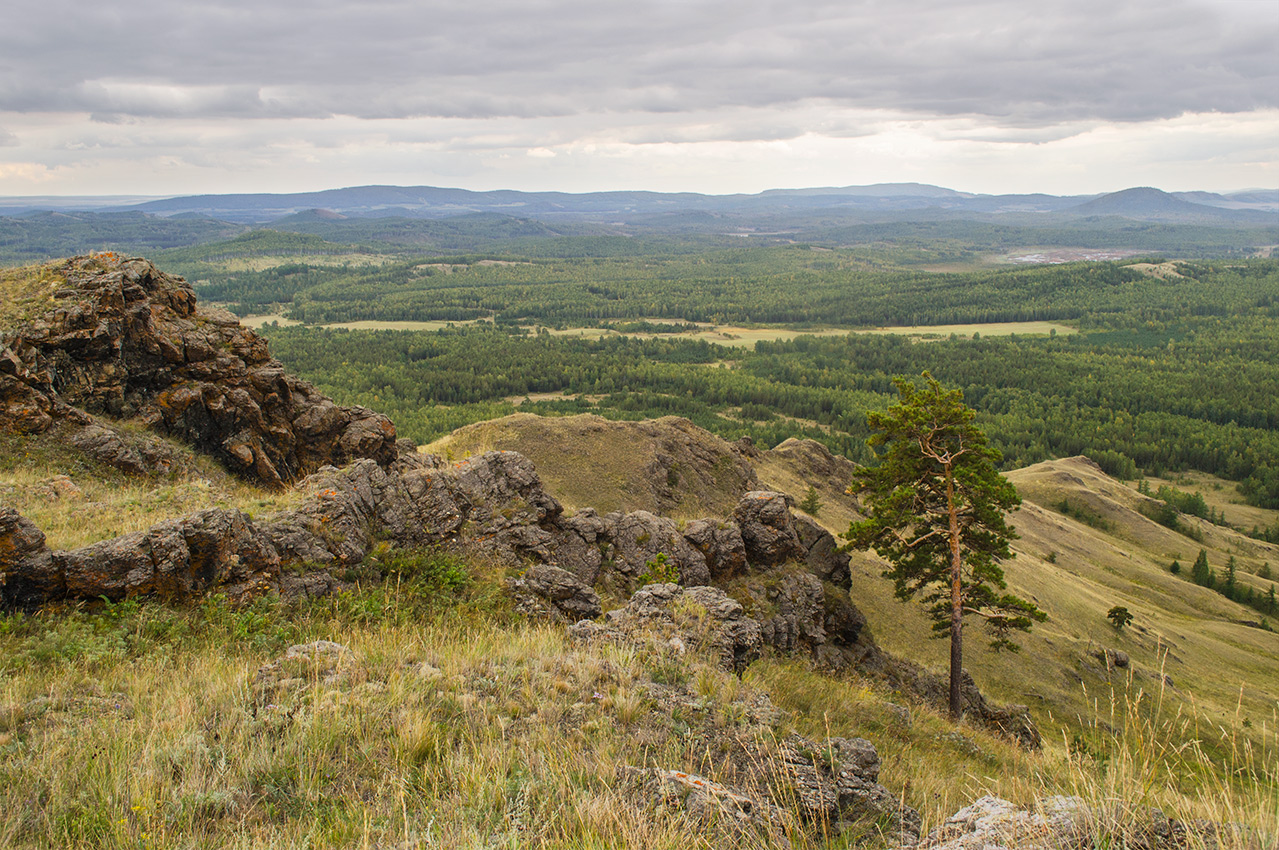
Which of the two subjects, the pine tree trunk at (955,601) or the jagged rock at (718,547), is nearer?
the jagged rock at (718,547)

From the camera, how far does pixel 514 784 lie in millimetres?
5629

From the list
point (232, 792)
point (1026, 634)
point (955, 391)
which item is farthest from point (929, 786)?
point (1026, 634)

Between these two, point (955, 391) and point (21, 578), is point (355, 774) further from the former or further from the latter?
point (955, 391)

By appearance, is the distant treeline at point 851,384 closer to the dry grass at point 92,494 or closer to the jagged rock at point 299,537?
the dry grass at point 92,494

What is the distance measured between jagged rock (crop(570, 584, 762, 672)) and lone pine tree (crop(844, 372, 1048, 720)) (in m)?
12.0

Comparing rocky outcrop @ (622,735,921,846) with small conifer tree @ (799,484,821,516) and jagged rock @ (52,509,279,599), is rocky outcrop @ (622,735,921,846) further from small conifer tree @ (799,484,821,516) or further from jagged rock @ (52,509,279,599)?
small conifer tree @ (799,484,821,516)

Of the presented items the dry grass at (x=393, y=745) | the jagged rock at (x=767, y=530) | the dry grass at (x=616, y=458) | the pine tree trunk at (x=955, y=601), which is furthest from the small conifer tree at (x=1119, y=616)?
the dry grass at (x=393, y=745)

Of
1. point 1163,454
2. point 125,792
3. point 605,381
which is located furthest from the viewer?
point 605,381

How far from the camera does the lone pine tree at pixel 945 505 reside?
23000mm

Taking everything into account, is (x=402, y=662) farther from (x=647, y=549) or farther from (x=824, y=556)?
(x=824, y=556)

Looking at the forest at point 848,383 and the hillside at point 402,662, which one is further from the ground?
the hillside at point 402,662

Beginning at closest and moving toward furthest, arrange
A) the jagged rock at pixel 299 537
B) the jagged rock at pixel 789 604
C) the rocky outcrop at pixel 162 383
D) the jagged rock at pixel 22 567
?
the jagged rock at pixel 22 567 → the jagged rock at pixel 299 537 → the rocky outcrop at pixel 162 383 → the jagged rock at pixel 789 604

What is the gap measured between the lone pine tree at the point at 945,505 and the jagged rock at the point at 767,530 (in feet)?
7.83

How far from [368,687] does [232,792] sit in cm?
197
